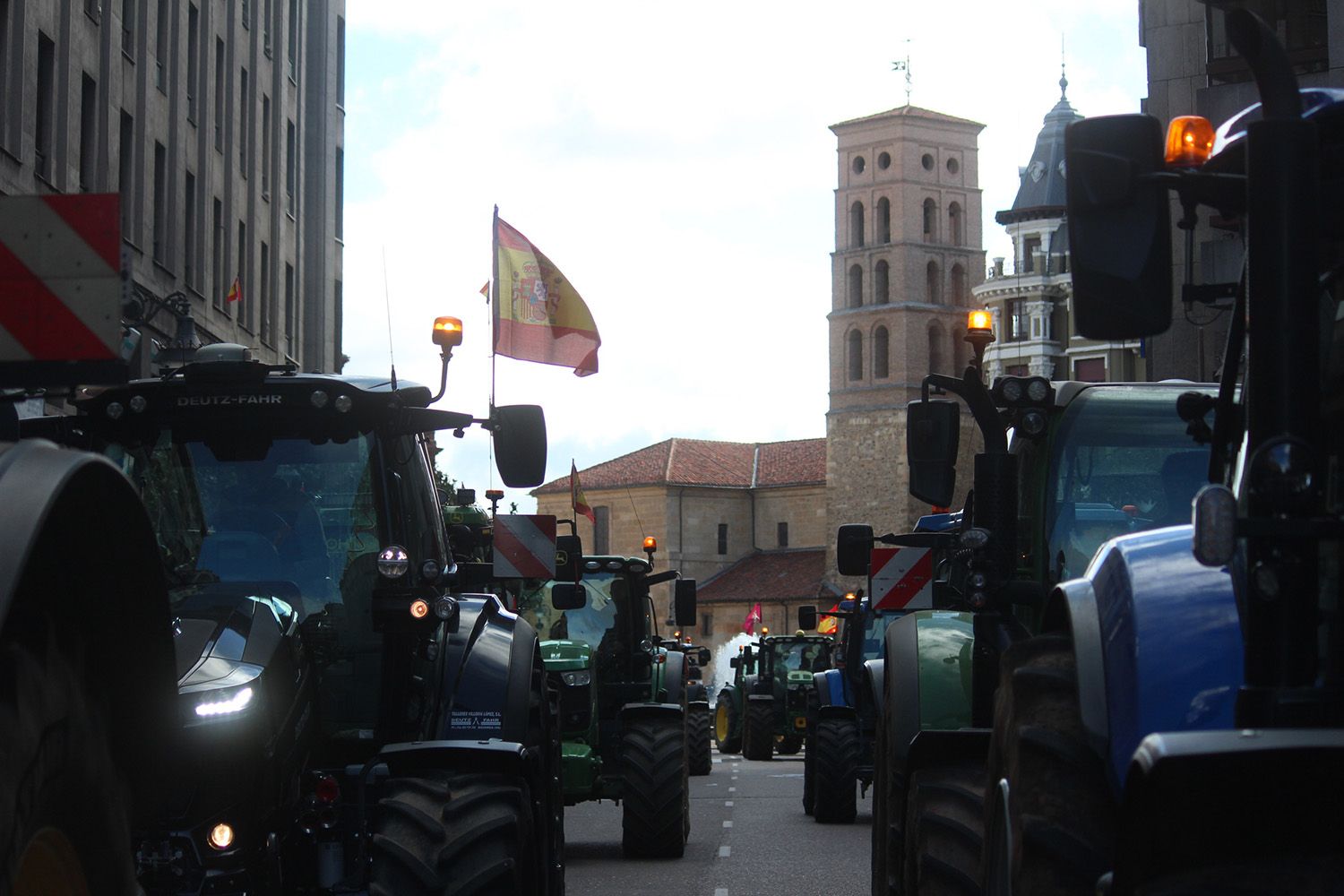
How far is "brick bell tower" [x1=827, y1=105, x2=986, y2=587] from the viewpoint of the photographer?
354 ft

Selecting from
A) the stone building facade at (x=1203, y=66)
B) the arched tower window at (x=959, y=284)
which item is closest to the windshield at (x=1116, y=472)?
the stone building facade at (x=1203, y=66)

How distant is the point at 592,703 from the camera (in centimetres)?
1627

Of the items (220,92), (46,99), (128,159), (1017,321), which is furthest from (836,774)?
(1017,321)

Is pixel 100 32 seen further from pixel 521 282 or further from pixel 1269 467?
pixel 1269 467

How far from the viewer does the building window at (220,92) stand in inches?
1490

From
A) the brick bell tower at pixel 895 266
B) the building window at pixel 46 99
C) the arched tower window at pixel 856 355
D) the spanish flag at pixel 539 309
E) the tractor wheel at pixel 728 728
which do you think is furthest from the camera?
the arched tower window at pixel 856 355

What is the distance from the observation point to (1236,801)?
3.35 meters

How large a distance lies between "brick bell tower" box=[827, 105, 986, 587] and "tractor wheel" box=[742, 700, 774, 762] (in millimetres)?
67705

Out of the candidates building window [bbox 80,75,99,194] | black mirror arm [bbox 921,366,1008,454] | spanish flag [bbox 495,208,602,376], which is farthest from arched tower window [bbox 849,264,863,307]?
black mirror arm [bbox 921,366,1008,454]

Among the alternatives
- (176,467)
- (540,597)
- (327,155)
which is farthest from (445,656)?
(327,155)

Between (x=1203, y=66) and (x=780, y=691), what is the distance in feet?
54.5

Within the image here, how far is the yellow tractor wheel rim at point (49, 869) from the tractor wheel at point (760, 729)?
3424 centimetres

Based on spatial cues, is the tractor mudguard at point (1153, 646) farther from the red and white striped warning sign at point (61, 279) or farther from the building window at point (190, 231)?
the building window at point (190, 231)

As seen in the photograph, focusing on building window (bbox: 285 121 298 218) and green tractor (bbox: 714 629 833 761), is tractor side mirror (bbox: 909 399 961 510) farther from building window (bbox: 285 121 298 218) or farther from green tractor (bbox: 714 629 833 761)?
building window (bbox: 285 121 298 218)
